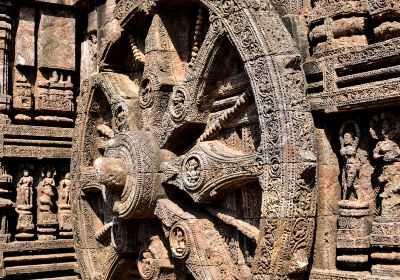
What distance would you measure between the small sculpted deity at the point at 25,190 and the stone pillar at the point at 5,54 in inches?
31.7

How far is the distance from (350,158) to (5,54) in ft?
15.4

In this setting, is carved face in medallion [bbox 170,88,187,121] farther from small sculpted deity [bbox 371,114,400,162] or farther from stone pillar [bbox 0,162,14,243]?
stone pillar [bbox 0,162,14,243]

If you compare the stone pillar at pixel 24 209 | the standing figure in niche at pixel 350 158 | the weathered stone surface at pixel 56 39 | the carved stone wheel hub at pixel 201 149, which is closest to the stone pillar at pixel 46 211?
the stone pillar at pixel 24 209

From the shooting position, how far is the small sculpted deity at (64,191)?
795 cm

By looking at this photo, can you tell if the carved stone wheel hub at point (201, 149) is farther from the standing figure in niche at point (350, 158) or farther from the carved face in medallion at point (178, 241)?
the standing figure in niche at point (350, 158)

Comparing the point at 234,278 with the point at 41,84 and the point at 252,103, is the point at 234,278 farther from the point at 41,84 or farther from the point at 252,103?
Result: the point at 41,84

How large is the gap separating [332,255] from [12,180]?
4.41 meters

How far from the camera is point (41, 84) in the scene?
7859mm

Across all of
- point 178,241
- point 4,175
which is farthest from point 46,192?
point 178,241

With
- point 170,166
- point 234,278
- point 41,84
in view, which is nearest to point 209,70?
point 170,166

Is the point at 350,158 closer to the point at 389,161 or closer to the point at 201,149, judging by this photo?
the point at 389,161

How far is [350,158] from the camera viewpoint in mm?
4414

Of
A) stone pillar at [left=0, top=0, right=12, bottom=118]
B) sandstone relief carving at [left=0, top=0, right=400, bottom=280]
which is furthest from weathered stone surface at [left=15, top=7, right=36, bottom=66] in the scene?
stone pillar at [left=0, top=0, right=12, bottom=118]

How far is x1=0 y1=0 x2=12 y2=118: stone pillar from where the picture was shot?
7.54m
